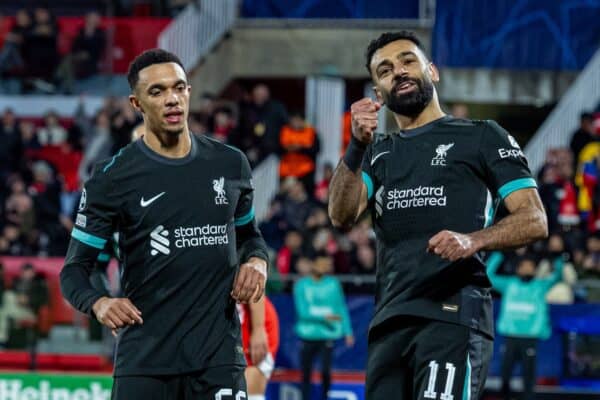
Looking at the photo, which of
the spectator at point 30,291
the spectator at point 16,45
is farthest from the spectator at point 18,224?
the spectator at point 16,45

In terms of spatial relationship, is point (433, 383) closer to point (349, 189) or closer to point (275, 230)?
point (349, 189)

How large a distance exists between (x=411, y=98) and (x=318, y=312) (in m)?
9.29

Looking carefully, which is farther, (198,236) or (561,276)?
(561,276)

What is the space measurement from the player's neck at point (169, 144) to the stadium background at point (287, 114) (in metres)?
8.64

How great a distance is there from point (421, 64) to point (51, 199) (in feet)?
42.1

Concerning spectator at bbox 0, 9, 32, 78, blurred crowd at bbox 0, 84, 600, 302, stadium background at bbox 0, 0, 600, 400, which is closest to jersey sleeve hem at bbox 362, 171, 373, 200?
stadium background at bbox 0, 0, 600, 400

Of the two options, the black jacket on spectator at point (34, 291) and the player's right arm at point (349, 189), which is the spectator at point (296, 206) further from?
the player's right arm at point (349, 189)

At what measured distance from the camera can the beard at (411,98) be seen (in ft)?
21.0

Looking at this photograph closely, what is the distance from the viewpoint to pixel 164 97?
625 cm

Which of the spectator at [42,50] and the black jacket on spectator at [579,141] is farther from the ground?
the spectator at [42,50]

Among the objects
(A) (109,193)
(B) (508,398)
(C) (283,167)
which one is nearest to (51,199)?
(C) (283,167)

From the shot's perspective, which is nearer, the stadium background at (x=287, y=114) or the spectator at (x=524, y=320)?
the spectator at (x=524, y=320)

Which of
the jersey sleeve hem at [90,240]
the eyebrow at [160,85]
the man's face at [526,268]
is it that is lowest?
the jersey sleeve hem at [90,240]

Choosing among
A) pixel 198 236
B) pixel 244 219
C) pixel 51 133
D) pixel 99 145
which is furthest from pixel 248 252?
pixel 51 133
